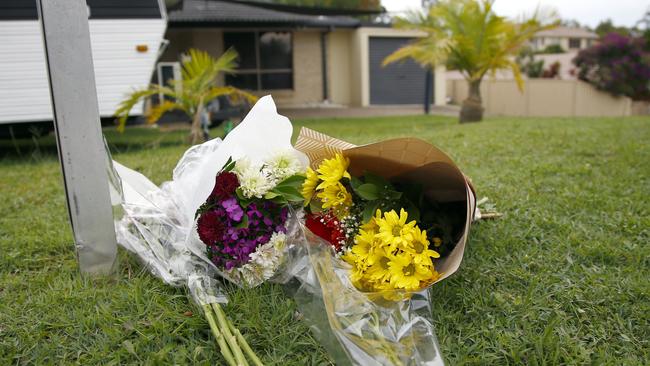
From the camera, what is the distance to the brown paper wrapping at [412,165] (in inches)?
82.0

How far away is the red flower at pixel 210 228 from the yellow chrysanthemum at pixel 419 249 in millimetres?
766

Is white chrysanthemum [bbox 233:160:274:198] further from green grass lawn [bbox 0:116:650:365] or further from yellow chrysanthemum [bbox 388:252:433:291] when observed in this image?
yellow chrysanthemum [bbox 388:252:433:291]

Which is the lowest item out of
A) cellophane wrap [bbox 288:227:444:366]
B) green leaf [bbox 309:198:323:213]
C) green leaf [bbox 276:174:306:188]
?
cellophane wrap [bbox 288:227:444:366]

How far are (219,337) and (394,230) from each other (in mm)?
737

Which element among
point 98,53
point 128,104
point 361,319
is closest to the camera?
point 361,319

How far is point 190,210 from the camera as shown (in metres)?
2.31

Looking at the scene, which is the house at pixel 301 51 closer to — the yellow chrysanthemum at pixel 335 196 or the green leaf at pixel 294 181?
the green leaf at pixel 294 181

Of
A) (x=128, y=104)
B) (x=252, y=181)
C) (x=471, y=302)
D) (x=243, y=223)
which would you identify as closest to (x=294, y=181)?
(x=252, y=181)

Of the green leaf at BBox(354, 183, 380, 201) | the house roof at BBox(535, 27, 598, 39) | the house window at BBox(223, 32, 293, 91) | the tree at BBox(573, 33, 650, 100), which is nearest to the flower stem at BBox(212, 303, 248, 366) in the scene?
the green leaf at BBox(354, 183, 380, 201)

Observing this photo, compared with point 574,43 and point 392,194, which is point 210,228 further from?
point 574,43

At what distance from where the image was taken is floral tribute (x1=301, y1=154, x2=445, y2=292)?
1.96m

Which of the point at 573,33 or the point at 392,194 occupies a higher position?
the point at 573,33

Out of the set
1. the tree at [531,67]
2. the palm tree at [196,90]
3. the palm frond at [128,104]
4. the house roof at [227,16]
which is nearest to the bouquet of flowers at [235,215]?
the palm frond at [128,104]

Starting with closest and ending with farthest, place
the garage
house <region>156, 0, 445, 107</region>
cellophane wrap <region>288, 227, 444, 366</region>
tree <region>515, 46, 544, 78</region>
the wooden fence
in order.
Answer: cellophane wrap <region>288, 227, 444, 366</region>
house <region>156, 0, 445, 107</region>
the garage
the wooden fence
tree <region>515, 46, 544, 78</region>
